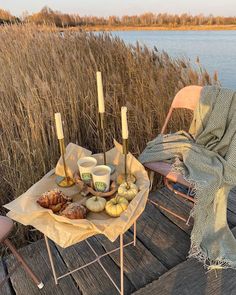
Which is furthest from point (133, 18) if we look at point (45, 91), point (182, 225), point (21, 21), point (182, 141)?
point (182, 225)

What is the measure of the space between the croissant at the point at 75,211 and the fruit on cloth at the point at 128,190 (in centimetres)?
16

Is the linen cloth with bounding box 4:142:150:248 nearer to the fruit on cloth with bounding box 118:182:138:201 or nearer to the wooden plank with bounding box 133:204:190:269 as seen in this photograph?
the fruit on cloth with bounding box 118:182:138:201

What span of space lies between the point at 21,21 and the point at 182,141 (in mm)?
3794

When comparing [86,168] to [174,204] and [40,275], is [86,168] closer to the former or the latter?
[40,275]

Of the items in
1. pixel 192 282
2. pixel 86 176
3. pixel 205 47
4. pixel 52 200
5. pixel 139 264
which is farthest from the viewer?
pixel 205 47

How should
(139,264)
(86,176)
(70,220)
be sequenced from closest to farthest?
(70,220) → (86,176) → (139,264)

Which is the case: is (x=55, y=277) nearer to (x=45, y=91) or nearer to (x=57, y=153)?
(x=57, y=153)

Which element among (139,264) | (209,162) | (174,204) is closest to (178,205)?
(174,204)

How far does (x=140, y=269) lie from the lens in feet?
4.83

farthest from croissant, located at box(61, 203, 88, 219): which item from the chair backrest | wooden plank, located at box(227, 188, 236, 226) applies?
wooden plank, located at box(227, 188, 236, 226)

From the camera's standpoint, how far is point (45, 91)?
209cm

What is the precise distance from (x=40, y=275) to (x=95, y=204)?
0.67 meters

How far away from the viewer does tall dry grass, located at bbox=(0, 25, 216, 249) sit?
6.54ft

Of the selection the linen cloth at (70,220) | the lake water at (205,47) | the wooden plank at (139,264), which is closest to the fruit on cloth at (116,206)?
the linen cloth at (70,220)
